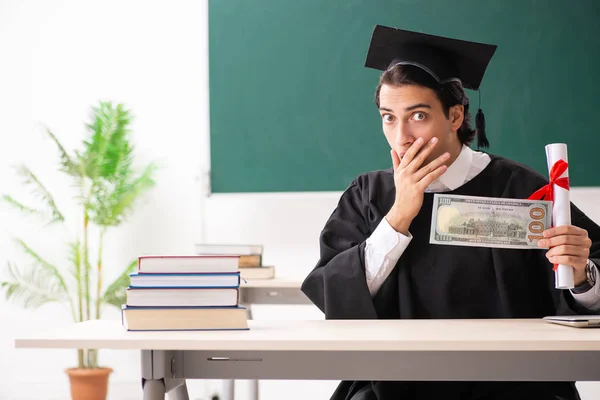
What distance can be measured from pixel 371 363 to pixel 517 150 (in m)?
3.56

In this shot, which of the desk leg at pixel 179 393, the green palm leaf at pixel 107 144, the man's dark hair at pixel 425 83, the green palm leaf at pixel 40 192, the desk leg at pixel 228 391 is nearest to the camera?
the desk leg at pixel 179 393

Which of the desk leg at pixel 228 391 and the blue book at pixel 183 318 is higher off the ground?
the blue book at pixel 183 318

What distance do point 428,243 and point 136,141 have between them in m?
3.52

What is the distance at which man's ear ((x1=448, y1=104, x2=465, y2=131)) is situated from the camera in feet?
7.54

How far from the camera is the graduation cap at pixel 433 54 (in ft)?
7.40

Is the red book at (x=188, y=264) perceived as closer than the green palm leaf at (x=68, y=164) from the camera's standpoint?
Yes

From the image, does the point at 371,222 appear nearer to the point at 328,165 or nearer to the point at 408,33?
the point at 408,33

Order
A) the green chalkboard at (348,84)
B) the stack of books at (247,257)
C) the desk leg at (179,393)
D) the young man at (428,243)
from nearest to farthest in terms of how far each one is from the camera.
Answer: the desk leg at (179,393)
the young man at (428,243)
the stack of books at (247,257)
the green chalkboard at (348,84)

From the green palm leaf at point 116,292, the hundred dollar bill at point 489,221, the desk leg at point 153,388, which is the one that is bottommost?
the green palm leaf at point 116,292

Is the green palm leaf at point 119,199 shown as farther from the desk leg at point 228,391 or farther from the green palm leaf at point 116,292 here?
the desk leg at point 228,391

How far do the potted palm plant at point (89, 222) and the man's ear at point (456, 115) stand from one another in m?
3.10

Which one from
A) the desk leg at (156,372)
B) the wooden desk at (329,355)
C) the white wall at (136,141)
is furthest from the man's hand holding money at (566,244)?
the white wall at (136,141)

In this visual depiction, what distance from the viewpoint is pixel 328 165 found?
497cm

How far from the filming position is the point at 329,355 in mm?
1628
